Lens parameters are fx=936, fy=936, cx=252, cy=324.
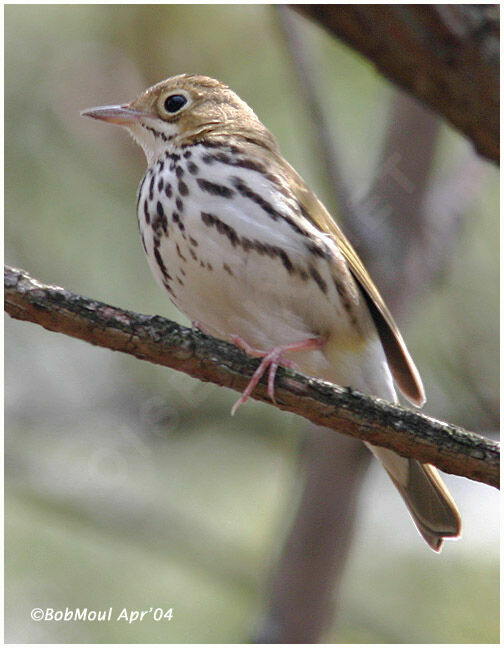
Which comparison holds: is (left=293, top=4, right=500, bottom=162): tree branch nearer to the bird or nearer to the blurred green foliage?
the bird

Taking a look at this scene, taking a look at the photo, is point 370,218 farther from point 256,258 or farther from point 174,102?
point 256,258

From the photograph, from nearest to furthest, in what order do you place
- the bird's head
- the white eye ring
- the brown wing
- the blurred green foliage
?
the brown wing, the bird's head, the white eye ring, the blurred green foliage

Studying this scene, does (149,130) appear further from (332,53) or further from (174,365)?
(332,53)

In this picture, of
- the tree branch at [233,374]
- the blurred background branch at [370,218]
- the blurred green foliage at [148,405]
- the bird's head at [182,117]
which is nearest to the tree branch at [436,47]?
A: the blurred background branch at [370,218]

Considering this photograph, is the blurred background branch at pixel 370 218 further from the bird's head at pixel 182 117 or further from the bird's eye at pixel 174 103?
the bird's eye at pixel 174 103

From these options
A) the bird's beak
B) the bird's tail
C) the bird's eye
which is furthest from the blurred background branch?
the bird's tail

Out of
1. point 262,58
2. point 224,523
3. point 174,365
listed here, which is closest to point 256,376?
point 174,365
